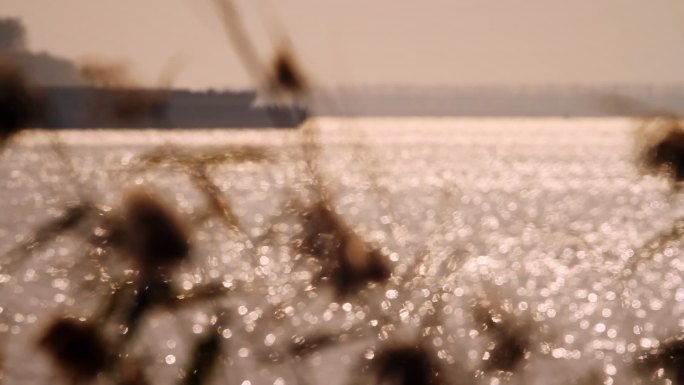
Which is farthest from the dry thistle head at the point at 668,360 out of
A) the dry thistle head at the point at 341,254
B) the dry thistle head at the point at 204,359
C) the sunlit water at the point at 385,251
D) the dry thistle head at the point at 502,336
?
the dry thistle head at the point at 204,359

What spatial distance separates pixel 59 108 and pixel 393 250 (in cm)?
144

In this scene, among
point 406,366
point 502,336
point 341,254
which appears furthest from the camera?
point 341,254

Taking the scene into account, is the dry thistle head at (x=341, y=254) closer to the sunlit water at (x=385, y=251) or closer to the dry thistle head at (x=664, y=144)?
the sunlit water at (x=385, y=251)

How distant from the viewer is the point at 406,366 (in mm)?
1791

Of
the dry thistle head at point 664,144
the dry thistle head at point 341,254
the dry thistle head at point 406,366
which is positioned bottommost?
the dry thistle head at point 664,144

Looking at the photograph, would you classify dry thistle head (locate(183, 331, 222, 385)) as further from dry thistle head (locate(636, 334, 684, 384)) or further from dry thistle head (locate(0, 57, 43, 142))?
dry thistle head (locate(0, 57, 43, 142))

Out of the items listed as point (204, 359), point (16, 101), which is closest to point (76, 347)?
point (204, 359)

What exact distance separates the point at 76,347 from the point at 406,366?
58cm

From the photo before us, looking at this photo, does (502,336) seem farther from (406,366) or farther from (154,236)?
(154,236)

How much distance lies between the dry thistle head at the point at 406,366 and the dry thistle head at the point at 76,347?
47 cm

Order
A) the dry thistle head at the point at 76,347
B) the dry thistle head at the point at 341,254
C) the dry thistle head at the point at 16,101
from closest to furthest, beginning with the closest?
the dry thistle head at the point at 76,347 < the dry thistle head at the point at 341,254 < the dry thistle head at the point at 16,101

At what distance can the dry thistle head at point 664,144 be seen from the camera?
3123 mm

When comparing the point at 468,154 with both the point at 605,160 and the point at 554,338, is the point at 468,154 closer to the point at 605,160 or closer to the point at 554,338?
the point at 605,160

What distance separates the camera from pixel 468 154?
196 inches
